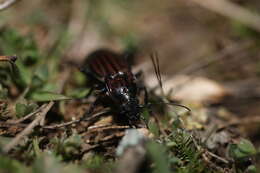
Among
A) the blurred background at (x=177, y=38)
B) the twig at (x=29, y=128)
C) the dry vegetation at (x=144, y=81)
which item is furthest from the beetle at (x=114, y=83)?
the blurred background at (x=177, y=38)

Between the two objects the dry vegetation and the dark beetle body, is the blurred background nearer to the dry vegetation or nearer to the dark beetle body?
the dry vegetation

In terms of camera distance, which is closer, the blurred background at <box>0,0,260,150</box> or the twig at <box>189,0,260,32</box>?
the blurred background at <box>0,0,260,150</box>

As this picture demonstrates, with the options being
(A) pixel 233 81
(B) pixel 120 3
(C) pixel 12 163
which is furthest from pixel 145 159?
(B) pixel 120 3

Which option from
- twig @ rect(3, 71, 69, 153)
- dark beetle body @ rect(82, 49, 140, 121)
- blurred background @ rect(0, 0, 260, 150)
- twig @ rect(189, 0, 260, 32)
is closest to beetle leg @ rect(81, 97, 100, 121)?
dark beetle body @ rect(82, 49, 140, 121)

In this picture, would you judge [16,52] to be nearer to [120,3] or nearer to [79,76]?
[79,76]

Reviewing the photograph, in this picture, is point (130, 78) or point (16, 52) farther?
point (16, 52)

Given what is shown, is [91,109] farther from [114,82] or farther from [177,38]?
[177,38]
